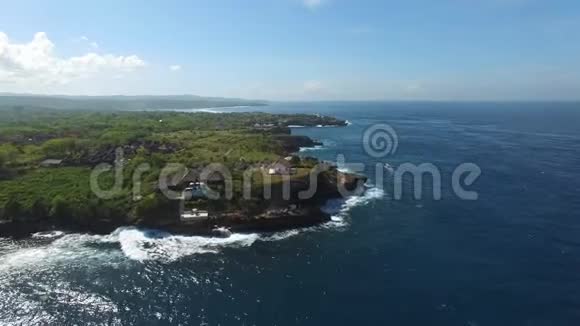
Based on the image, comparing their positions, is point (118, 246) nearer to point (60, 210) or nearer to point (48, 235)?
point (48, 235)

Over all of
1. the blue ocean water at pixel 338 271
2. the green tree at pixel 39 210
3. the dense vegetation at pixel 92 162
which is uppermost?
the dense vegetation at pixel 92 162

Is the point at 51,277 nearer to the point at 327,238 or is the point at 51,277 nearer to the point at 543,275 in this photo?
the point at 327,238

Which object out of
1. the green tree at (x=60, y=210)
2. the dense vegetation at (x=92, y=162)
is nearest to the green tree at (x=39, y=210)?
the dense vegetation at (x=92, y=162)

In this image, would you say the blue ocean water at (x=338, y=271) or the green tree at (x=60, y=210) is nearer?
the blue ocean water at (x=338, y=271)

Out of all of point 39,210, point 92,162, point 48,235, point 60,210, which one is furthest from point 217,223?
point 92,162

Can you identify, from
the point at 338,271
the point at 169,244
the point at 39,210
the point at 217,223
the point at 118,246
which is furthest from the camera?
the point at 39,210

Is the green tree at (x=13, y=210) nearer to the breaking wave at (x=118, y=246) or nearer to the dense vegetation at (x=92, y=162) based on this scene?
the dense vegetation at (x=92, y=162)

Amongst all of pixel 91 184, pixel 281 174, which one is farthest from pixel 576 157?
pixel 91 184

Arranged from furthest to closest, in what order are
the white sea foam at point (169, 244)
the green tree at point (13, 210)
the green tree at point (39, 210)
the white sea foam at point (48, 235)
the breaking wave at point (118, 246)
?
the green tree at point (39, 210)
the green tree at point (13, 210)
the white sea foam at point (48, 235)
the white sea foam at point (169, 244)
the breaking wave at point (118, 246)

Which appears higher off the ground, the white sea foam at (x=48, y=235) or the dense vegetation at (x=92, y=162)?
the dense vegetation at (x=92, y=162)
